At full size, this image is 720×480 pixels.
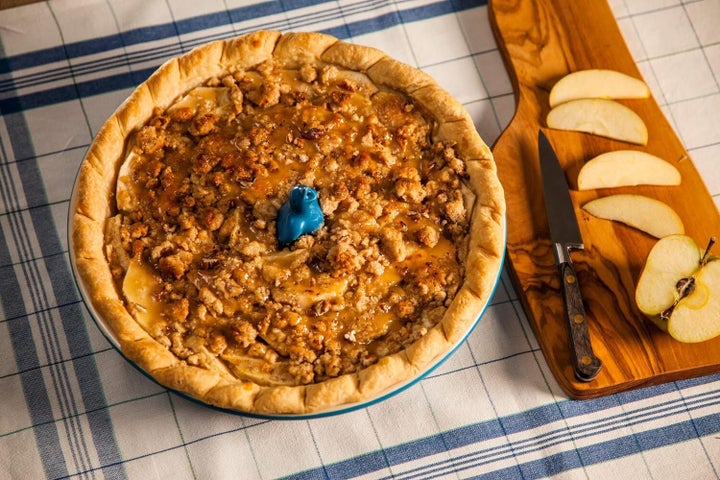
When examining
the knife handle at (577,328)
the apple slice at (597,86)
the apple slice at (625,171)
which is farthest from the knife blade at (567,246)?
the apple slice at (597,86)

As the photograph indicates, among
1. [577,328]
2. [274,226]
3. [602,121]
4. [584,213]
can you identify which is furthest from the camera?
[602,121]

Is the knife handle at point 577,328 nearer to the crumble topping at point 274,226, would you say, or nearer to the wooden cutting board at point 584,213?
the wooden cutting board at point 584,213

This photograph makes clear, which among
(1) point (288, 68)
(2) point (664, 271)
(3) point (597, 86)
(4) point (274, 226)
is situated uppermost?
(1) point (288, 68)

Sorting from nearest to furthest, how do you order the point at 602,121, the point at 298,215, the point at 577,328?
1. the point at 298,215
2. the point at 577,328
3. the point at 602,121

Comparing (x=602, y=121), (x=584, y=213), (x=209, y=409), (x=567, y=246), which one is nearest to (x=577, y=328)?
(x=567, y=246)

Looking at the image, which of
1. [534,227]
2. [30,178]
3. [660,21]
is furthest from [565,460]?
[30,178]

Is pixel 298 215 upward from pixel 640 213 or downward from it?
upward

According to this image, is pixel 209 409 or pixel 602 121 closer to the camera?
pixel 209 409

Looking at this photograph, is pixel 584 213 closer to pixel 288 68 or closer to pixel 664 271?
pixel 664 271
